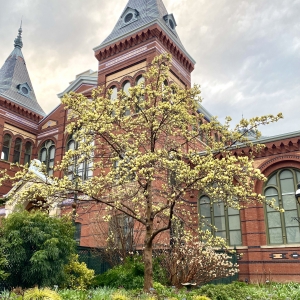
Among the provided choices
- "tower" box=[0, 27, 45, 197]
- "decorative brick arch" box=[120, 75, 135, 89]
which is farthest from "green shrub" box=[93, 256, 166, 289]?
"tower" box=[0, 27, 45, 197]

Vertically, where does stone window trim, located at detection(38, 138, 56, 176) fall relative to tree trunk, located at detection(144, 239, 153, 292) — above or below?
above

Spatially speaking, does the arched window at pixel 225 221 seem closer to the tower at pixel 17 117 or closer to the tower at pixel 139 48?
the tower at pixel 139 48

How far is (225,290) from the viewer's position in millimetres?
9398

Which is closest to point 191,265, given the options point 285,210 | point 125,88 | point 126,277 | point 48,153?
point 126,277

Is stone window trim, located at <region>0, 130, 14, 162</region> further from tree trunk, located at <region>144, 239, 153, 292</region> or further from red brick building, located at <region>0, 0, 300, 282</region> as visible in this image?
tree trunk, located at <region>144, 239, 153, 292</region>

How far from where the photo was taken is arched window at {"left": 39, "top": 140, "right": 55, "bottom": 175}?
26.9 m

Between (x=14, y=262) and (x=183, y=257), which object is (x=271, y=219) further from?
(x=14, y=262)

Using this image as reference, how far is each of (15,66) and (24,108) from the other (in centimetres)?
614

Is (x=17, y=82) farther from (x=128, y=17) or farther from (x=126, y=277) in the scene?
(x=126, y=277)

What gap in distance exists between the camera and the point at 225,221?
19031 mm

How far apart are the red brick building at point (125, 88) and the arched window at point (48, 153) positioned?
0.27ft

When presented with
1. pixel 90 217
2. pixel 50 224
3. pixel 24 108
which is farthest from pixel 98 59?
pixel 50 224

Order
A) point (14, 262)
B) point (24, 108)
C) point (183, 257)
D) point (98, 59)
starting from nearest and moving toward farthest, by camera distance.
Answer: point (14, 262) < point (183, 257) < point (98, 59) < point (24, 108)

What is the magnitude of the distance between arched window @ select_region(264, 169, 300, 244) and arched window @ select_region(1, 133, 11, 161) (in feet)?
64.0
